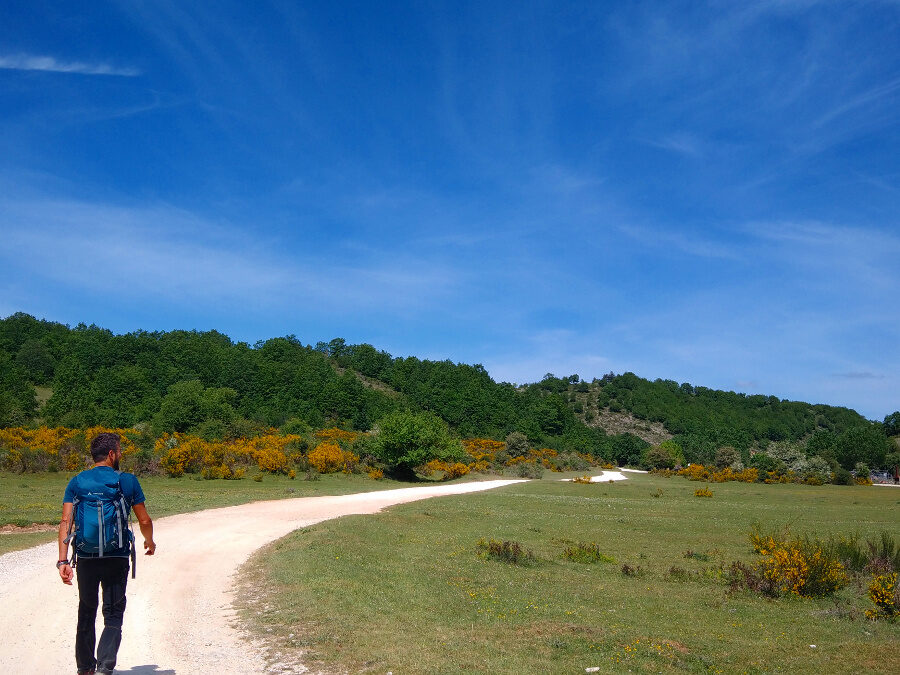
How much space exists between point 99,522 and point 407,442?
39.8 meters

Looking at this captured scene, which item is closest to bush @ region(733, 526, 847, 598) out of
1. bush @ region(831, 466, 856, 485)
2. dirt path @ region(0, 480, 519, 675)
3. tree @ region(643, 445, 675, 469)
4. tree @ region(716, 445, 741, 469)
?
dirt path @ region(0, 480, 519, 675)

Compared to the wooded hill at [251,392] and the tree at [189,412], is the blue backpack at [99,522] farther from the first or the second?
the tree at [189,412]

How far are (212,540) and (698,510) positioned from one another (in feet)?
70.5

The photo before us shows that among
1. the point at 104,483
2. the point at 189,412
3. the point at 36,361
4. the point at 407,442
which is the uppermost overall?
the point at 36,361

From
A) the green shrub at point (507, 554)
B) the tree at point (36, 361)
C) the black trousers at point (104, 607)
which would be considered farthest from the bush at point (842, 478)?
the tree at point (36, 361)

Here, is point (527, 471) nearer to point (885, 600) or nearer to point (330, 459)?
point (330, 459)

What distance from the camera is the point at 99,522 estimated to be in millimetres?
5574

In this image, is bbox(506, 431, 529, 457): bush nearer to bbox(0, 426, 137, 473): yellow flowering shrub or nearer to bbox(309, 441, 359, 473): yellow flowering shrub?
bbox(309, 441, 359, 473): yellow flowering shrub

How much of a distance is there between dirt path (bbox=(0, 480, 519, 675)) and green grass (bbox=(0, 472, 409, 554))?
3478 mm

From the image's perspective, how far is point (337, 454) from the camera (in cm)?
4606

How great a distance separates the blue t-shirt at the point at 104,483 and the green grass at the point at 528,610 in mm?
2676

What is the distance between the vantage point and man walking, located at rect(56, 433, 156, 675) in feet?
18.4

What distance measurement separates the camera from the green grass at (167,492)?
18172 millimetres

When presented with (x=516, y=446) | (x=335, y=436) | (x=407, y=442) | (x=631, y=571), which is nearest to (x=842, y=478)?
(x=516, y=446)
